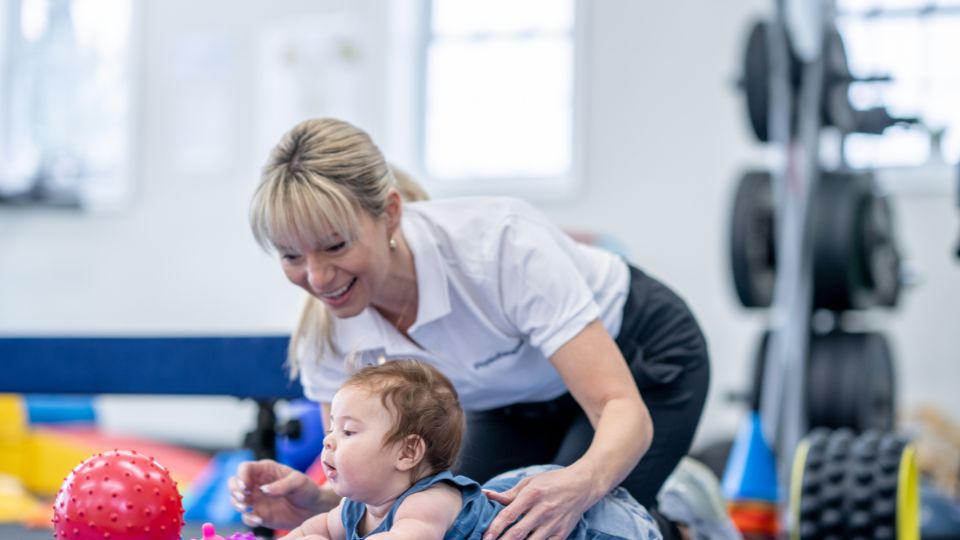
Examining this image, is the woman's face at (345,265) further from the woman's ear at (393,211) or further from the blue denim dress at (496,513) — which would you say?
the blue denim dress at (496,513)

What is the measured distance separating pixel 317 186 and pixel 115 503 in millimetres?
475

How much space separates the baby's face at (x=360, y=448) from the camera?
1.42 meters

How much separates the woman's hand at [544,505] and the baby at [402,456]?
1.3 inches

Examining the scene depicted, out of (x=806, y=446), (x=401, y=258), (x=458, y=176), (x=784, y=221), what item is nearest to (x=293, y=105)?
(x=458, y=176)

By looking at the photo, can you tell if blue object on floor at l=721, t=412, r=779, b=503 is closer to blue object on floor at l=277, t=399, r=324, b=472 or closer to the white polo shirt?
blue object on floor at l=277, t=399, r=324, b=472

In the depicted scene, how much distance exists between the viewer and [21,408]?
439cm

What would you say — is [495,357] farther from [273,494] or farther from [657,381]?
[273,494]

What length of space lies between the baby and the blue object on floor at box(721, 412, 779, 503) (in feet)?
6.14

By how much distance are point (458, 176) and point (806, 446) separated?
348 centimetres

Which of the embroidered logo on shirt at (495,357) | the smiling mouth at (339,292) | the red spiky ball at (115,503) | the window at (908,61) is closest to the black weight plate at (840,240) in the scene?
the window at (908,61)

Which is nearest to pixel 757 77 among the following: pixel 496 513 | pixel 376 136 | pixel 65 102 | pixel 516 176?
pixel 516 176

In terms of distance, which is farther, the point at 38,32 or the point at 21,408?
the point at 38,32

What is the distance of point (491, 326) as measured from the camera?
5.89ft

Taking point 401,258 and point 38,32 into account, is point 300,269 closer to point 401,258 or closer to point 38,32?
point 401,258
